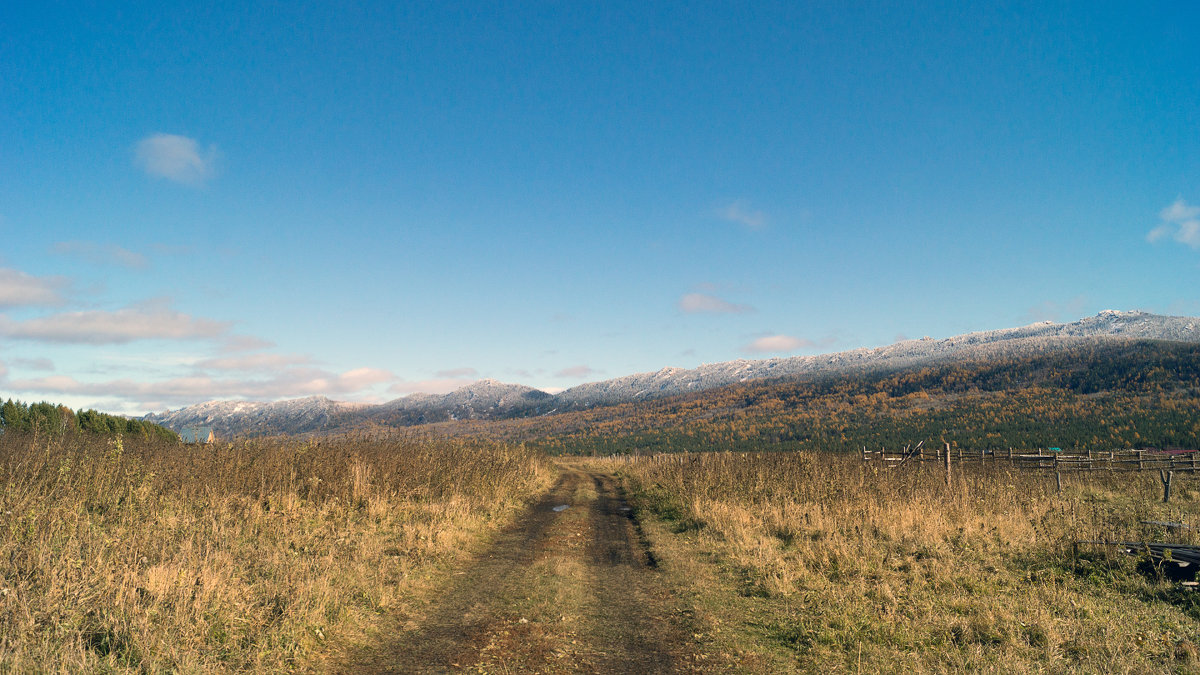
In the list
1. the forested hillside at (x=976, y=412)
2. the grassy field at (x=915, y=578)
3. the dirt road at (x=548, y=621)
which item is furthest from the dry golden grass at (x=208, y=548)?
the forested hillside at (x=976, y=412)

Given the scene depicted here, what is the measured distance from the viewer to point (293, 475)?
13789mm

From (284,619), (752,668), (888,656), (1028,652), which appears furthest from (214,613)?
(1028,652)

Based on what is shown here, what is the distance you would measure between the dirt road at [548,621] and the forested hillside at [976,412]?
88.8 m

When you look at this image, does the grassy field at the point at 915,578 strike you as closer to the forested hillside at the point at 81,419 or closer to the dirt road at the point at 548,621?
the dirt road at the point at 548,621

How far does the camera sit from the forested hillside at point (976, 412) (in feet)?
324

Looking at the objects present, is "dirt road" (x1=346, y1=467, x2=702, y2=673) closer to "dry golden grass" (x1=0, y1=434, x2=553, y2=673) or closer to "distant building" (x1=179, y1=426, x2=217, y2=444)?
"dry golden grass" (x1=0, y1=434, x2=553, y2=673)

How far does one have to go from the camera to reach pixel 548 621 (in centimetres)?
763

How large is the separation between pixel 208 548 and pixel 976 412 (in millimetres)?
151018

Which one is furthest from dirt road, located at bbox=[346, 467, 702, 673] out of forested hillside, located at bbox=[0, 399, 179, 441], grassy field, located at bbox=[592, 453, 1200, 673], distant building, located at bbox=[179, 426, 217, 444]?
forested hillside, located at bbox=[0, 399, 179, 441]

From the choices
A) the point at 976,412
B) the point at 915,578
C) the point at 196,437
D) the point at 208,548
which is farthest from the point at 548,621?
the point at 976,412

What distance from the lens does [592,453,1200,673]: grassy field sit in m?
6.78

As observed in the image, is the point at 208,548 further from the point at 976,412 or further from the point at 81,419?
the point at 976,412

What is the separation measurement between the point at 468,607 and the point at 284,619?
8.50 ft

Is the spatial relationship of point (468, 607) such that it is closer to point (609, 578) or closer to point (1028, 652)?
point (609, 578)
